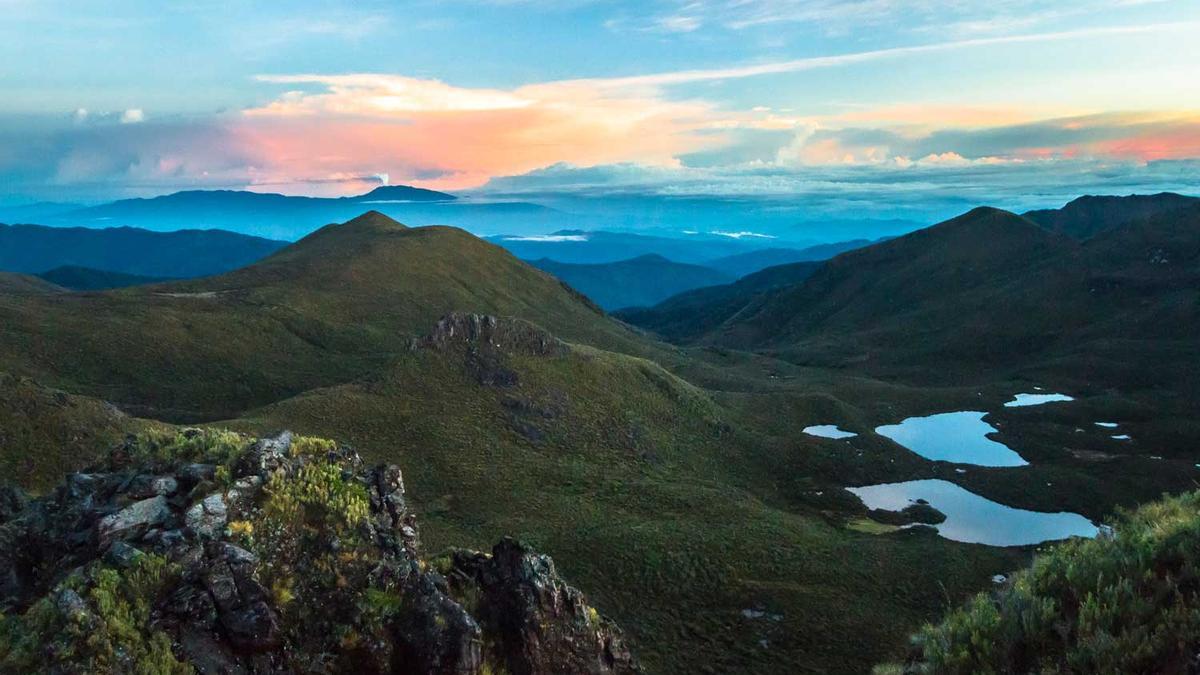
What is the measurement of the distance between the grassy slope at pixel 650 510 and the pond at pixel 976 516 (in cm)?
682

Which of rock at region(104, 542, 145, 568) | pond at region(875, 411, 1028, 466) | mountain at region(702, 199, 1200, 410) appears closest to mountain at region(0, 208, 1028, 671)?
rock at region(104, 542, 145, 568)

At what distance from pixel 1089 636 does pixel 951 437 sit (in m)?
88.9

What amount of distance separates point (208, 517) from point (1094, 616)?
56.4 feet

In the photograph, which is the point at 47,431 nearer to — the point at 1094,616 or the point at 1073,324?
the point at 1094,616

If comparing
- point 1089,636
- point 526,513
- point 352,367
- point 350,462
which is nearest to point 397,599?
point 350,462

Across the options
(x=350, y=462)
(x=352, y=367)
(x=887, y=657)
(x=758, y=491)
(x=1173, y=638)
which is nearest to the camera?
(x=1173, y=638)

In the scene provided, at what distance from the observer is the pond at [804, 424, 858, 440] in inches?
3149

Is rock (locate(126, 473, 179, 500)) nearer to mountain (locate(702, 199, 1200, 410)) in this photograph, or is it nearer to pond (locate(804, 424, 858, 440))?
pond (locate(804, 424, 858, 440))

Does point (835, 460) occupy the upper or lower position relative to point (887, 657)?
lower

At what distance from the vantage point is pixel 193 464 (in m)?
16.3

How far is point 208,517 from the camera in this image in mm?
14203

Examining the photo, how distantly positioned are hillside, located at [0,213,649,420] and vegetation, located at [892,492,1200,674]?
68.8 m

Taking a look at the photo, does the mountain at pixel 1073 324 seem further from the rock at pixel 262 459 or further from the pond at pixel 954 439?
the rock at pixel 262 459

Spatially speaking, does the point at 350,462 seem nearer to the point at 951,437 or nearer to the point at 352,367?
the point at 352,367
